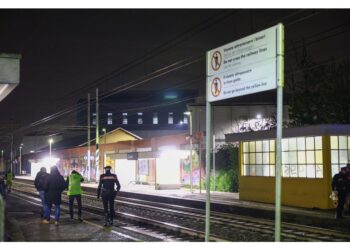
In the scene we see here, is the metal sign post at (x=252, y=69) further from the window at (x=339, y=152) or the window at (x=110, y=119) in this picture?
the window at (x=110, y=119)

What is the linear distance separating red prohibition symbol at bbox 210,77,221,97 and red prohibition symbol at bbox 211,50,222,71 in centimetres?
16

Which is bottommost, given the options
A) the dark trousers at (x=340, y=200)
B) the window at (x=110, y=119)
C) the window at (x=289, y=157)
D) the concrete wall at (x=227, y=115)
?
the dark trousers at (x=340, y=200)

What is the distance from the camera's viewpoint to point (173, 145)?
4019cm

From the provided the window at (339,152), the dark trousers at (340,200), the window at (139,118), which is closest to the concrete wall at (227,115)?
the window at (339,152)

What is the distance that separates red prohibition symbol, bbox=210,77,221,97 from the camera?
7.96 metres

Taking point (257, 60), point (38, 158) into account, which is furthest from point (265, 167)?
point (38, 158)

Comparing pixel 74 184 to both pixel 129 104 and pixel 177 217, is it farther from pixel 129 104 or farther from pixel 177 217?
pixel 129 104

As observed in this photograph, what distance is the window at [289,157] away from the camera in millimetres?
20391

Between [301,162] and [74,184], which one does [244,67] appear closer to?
[74,184]

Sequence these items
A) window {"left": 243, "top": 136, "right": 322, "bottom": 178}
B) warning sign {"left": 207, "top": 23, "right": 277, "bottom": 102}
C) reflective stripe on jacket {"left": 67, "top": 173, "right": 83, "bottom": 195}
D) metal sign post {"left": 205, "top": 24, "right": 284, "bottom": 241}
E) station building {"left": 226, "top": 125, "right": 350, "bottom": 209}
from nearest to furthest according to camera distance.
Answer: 1. metal sign post {"left": 205, "top": 24, "right": 284, "bottom": 241}
2. warning sign {"left": 207, "top": 23, "right": 277, "bottom": 102}
3. reflective stripe on jacket {"left": 67, "top": 173, "right": 83, "bottom": 195}
4. station building {"left": 226, "top": 125, "right": 350, "bottom": 209}
5. window {"left": 243, "top": 136, "right": 322, "bottom": 178}

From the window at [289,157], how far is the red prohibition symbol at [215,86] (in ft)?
42.6

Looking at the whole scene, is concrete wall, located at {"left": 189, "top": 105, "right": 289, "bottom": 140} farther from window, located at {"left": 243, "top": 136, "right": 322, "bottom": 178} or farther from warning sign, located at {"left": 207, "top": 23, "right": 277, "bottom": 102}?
warning sign, located at {"left": 207, "top": 23, "right": 277, "bottom": 102}

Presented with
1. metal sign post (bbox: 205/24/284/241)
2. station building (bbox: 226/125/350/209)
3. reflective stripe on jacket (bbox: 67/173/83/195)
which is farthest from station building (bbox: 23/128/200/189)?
metal sign post (bbox: 205/24/284/241)

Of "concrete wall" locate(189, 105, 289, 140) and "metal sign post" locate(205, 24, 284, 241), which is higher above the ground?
"concrete wall" locate(189, 105, 289, 140)
